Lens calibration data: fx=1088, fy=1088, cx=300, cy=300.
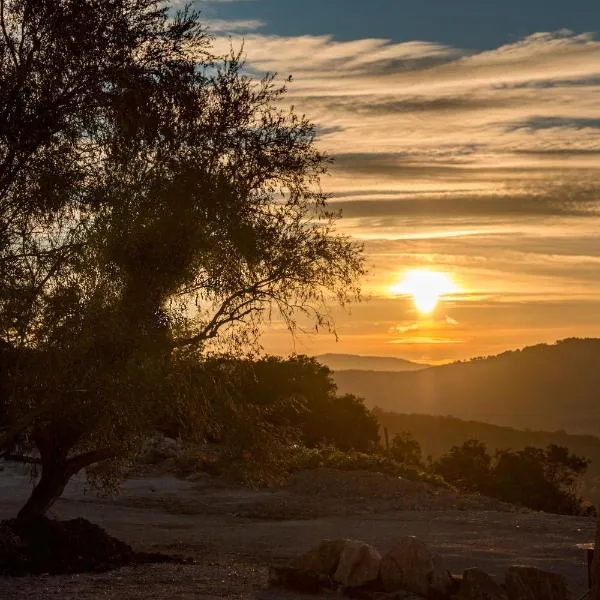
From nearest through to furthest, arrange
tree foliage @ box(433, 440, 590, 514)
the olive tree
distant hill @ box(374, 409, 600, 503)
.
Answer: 1. the olive tree
2. tree foliage @ box(433, 440, 590, 514)
3. distant hill @ box(374, 409, 600, 503)

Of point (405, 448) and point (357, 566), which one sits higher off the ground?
point (405, 448)

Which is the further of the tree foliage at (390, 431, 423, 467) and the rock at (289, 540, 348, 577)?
the tree foliage at (390, 431, 423, 467)

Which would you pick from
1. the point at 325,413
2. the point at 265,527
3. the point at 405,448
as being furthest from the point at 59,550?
the point at 405,448

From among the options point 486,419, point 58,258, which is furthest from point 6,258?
point 486,419

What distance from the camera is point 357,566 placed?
1883cm

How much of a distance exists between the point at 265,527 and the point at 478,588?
11.1 metres

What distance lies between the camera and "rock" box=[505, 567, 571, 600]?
1712 centimetres

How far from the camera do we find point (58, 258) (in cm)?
1448

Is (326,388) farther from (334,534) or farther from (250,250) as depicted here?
(250,250)

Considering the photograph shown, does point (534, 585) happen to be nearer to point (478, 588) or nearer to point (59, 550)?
point (478, 588)

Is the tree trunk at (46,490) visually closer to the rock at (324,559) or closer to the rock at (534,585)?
the rock at (324,559)

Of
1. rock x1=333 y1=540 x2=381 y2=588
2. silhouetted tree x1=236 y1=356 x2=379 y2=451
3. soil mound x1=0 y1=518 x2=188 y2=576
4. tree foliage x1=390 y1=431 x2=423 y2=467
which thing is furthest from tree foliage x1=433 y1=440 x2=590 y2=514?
rock x1=333 y1=540 x2=381 y2=588

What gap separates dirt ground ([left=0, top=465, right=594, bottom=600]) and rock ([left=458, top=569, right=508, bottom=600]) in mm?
2179

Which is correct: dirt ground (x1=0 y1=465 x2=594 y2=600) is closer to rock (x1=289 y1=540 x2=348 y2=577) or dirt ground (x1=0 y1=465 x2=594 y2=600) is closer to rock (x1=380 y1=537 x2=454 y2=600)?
rock (x1=289 y1=540 x2=348 y2=577)
